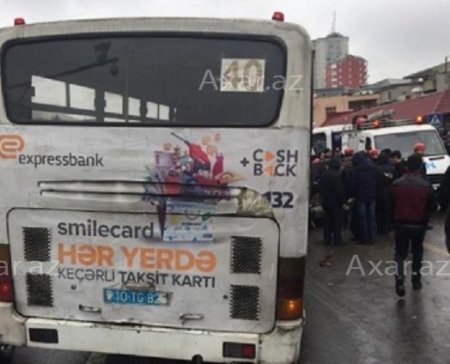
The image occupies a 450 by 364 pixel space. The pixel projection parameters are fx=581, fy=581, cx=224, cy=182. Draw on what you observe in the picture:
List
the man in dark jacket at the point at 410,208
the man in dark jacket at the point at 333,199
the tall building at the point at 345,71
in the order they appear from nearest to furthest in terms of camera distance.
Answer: the man in dark jacket at the point at 410,208 < the man in dark jacket at the point at 333,199 < the tall building at the point at 345,71

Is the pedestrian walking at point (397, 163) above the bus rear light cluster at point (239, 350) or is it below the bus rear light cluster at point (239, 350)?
above

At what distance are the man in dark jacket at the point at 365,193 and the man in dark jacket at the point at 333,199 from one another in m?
0.36

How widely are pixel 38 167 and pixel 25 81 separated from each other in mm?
652

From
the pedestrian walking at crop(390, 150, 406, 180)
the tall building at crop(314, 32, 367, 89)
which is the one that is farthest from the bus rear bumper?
the tall building at crop(314, 32, 367, 89)

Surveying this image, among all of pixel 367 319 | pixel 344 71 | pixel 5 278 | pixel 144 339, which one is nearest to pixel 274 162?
pixel 144 339

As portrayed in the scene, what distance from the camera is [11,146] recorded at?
13.9ft

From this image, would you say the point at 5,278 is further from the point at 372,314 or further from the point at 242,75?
the point at 372,314

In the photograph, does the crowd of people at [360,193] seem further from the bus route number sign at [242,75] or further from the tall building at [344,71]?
the tall building at [344,71]

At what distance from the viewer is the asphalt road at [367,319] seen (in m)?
5.48

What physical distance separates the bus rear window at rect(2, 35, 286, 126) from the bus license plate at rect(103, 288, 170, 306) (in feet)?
4.04

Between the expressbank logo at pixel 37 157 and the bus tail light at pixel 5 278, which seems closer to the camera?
the expressbank logo at pixel 37 157

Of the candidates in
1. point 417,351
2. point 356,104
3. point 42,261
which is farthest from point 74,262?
point 356,104

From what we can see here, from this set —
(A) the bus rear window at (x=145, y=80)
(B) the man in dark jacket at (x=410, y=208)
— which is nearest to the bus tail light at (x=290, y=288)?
(A) the bus rear window at (x=145, y=80)

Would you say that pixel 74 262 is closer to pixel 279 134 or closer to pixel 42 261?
pixel 42 261
